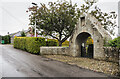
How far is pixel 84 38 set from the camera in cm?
1155

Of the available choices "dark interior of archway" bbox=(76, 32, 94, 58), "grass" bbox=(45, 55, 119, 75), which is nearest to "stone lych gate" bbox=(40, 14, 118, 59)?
"dark interior of archway" bbox=(76, 32, 94, 58)

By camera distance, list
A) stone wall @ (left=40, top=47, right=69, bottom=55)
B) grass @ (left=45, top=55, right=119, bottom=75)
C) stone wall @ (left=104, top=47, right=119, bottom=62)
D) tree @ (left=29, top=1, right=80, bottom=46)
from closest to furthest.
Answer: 1. grass @ (left=45, top=55, right=119, bottom=75)
2. stone wall @ (left=104, top=47, right=119, bottom=62)
3. stone wall @ (left=40, top=47, right=69, bottom=55)
4. tree @ (left=29, top=1, right=80, bottom=46)

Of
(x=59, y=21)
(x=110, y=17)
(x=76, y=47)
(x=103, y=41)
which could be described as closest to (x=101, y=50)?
(x=103, y=41)

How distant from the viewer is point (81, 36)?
10945 mm

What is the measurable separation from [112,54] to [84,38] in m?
4.40

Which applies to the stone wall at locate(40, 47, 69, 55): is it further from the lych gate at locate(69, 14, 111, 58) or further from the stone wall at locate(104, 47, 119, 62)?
the stone wall at locate(104, 47, 119, 62)

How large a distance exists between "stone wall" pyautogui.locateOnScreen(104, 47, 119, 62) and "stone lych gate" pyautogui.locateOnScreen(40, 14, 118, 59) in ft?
0.75

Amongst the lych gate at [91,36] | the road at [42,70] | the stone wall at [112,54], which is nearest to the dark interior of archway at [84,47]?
the lych gate at [91,36]

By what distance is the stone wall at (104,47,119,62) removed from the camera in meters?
7.41

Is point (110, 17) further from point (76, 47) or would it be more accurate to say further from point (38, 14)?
point (38, 14)

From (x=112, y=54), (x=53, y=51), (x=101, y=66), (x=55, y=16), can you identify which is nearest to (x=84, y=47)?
(x=112, y=54)

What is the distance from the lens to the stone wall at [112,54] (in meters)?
7.41

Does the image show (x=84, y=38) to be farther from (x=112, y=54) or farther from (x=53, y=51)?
(x=53, y=51)

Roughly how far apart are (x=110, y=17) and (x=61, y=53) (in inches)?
457
